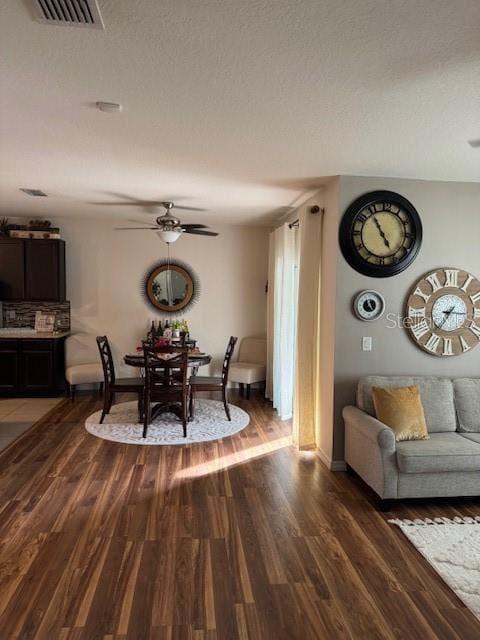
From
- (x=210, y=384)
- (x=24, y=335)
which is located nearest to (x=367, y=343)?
(x=210, y=384)

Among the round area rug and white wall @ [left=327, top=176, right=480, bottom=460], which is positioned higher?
white wall @ [left=327, top=176, right=480, bottom=460]

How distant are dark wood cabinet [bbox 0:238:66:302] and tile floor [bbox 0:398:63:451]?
148cm

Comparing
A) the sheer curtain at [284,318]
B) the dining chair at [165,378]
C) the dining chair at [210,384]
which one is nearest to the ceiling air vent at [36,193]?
the dining chair at [165,378]

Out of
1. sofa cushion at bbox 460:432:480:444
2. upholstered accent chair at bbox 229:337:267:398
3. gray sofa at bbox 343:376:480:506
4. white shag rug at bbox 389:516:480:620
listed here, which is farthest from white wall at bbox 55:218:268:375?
white shag rug at bbox 389:516:480:620

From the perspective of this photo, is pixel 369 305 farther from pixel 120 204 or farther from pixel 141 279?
pixel 141 279

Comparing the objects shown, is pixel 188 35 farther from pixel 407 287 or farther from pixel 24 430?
pixel 24 430

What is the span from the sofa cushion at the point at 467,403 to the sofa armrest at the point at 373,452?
0.83 meters

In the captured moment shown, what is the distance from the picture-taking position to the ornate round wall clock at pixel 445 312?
3.93 metres

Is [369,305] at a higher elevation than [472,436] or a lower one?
higher

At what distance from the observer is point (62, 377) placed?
21.3 ft

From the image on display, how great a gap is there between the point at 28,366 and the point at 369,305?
480 centimetres

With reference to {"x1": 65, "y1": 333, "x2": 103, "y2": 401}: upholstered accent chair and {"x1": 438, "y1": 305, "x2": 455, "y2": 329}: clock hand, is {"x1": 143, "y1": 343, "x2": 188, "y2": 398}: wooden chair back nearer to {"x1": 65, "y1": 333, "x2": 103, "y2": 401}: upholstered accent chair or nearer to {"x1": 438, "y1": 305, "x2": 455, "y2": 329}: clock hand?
{"x1": 65, "y1": 333, "x2": 103, "y2": 401}: upholstered accent chair

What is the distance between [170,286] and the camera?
6871mm

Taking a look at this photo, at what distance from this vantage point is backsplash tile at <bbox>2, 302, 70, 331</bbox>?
666 cm
